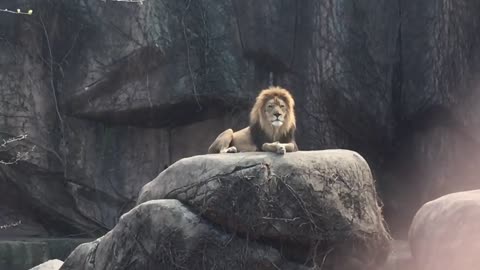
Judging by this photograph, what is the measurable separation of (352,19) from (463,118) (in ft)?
7.05

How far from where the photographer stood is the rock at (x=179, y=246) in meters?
6.22

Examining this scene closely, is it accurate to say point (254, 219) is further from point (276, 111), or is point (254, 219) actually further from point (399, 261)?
point (399, 261)

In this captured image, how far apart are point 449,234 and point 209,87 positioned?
5.52 metres

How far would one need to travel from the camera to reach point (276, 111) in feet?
24.5

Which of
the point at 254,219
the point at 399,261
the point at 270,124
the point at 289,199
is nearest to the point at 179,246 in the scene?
the point at 254,219

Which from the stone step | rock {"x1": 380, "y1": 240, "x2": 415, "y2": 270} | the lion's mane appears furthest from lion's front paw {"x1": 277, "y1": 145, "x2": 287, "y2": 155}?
the stone step

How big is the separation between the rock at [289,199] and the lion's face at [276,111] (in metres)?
0.91

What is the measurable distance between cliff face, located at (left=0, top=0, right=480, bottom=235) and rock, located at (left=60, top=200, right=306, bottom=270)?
4693mm

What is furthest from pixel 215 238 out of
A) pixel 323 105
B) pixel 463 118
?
pixel 463 118

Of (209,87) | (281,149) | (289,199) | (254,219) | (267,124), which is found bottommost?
(254,219)

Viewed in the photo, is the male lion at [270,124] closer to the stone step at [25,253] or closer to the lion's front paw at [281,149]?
the lion's front paw at [281,149]

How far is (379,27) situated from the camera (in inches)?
425

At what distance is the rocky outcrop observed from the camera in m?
6.24

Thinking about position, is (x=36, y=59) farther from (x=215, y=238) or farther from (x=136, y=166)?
(x=215, y=238)
